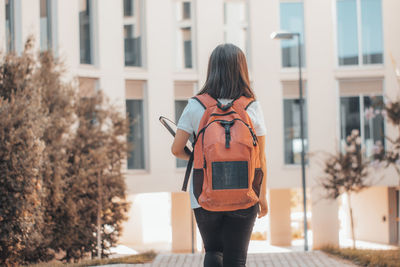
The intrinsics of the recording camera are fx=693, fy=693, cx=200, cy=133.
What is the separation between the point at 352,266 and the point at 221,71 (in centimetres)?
654

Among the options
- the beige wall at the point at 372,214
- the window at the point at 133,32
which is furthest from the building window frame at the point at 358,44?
the window at the point at 133,32

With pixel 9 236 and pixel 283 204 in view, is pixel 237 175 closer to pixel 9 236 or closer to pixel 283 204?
pixel 9 236

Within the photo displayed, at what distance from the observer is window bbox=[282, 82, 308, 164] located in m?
26.5

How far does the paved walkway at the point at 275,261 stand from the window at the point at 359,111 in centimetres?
1525

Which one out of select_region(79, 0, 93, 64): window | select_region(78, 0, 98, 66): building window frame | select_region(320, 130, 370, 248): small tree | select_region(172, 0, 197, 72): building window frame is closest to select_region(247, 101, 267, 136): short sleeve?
select_region(320, 130, 370, 248): small tree

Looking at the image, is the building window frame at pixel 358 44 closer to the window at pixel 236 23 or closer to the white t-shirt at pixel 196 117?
the window at pixel 236 23

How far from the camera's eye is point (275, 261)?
1057cm

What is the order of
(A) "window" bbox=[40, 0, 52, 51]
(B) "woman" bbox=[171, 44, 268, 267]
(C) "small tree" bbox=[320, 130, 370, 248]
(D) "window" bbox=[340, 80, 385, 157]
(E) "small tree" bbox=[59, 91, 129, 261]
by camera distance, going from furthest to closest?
1. (D) "window" bbox=[340, 80, 385, 157]
2. (C) "small tree" bbox=[320, 130, 370, 248]
3. (A) "window" bbox=[40, 0, 52, 51]
4. (E) "small tree" bbox=[59, 91, 129, 261]
5. (B) "woman" bbox=[171, 44, 268, 267]

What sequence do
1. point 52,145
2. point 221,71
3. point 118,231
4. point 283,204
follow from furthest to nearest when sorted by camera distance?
point 283,204 → point 118,231 → point 52,145 → point 221,71

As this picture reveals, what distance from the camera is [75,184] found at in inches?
666

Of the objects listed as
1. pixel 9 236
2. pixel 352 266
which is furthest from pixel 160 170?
pixel 352 266

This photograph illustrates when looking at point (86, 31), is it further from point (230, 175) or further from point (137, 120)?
point (230, 175)

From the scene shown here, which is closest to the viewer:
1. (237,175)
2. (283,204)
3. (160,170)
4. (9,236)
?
(237,175)

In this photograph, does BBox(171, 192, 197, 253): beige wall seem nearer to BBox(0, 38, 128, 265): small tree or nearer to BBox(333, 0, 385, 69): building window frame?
BBox(333, 0, 385, 69): building window frame
